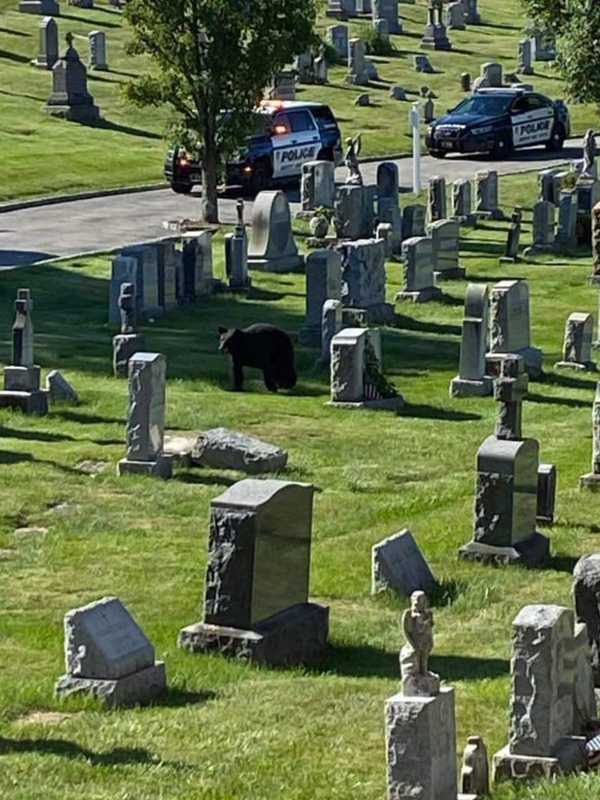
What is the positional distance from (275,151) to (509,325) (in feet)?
66.6

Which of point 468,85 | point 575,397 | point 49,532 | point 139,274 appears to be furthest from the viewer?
point 468,85

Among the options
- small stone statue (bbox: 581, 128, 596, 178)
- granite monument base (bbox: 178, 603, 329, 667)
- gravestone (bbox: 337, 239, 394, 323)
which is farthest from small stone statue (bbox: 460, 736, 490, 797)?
small stone statue (bbox: 581, 128, 596, 178)

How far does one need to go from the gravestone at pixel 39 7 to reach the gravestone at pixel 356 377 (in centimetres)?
4264

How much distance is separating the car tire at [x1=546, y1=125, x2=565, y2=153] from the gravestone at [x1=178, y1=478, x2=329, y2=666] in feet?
131

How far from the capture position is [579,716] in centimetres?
1210

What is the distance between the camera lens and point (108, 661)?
13.0 metres

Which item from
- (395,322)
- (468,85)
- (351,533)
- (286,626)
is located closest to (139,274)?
(395,322)

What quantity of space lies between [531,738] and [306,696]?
2.10 meters

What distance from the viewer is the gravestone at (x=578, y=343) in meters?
26.3

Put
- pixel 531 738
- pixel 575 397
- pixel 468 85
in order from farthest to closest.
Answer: pixel 468 85 < pixel 575 397 < pixel 531 738

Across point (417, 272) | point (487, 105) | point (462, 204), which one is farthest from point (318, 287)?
point (487, 105)

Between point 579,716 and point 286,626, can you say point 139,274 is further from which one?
point 579,716

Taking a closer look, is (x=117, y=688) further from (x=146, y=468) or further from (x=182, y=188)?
(x=182, y=188)

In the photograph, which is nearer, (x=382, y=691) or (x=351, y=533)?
(x=382, y=691)
